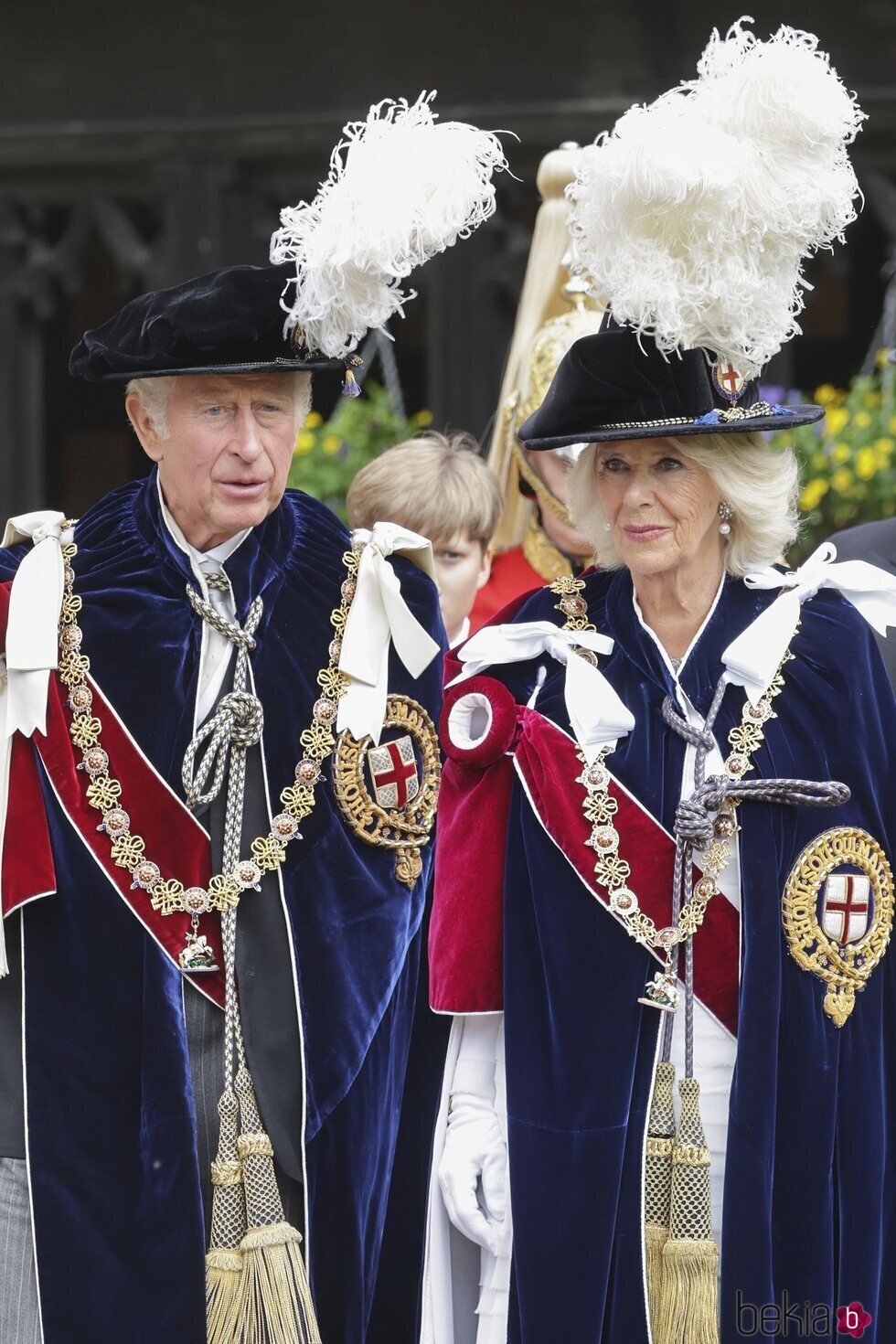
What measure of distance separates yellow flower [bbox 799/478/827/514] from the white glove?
3.20 m

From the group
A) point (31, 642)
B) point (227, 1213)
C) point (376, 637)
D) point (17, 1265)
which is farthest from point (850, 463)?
point (17, 1265)

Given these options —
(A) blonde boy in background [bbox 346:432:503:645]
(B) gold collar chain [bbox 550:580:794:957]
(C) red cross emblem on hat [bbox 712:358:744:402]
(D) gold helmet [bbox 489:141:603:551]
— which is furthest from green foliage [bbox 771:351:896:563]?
(B) gold collar chain [bbox 550:580:794:957]

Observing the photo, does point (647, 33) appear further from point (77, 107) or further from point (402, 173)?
point (402, 173)

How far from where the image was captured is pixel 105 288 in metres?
9.42

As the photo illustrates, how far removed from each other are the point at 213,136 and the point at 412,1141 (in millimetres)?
4674

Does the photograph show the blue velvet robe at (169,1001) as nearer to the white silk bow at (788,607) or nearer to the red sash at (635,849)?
the red sash at (635,849)

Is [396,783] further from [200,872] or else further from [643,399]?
[643,399]

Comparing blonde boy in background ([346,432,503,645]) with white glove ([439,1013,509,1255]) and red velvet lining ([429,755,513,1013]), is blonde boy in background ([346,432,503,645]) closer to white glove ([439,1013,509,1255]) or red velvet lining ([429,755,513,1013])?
red velvet lining ([429,755,513,1013])

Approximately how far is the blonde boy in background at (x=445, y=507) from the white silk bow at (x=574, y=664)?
107 centimetres

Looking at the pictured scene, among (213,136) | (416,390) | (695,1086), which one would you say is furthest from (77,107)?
(695,1086)

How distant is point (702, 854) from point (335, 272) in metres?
1.02

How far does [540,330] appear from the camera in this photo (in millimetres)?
5176

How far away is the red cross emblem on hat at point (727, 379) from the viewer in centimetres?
311

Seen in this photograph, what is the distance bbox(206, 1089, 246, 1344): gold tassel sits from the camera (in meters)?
3.05
